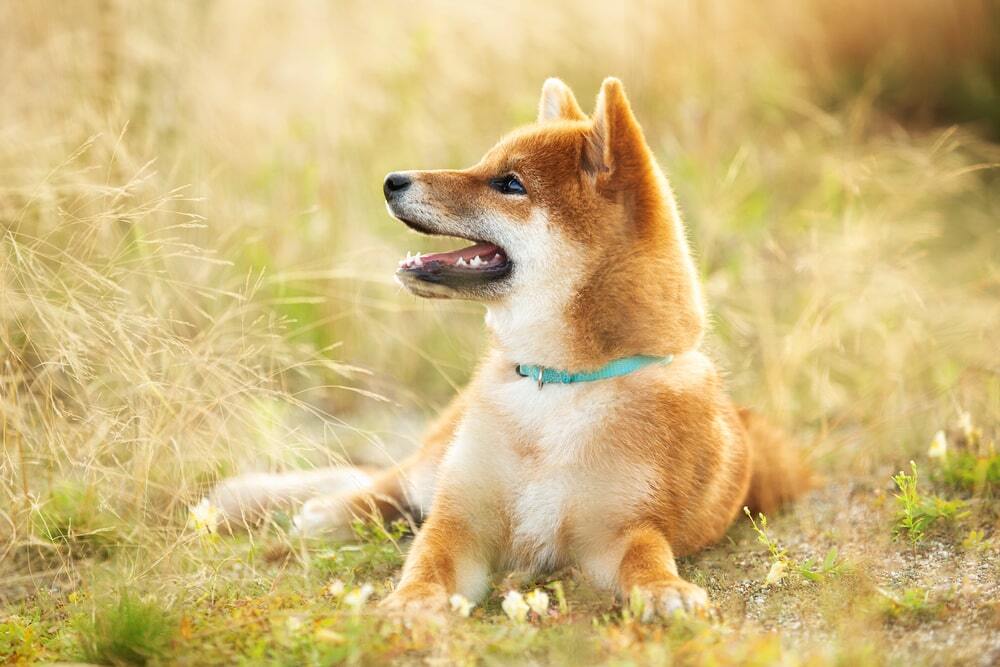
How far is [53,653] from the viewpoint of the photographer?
2834mm

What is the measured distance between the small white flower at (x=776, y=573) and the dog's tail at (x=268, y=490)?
1335mm

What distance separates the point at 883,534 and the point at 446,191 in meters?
1.84

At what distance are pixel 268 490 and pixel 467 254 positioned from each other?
1074 mm

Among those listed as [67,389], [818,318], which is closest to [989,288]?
[818,318]

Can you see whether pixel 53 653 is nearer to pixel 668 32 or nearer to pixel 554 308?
pixel 554 308

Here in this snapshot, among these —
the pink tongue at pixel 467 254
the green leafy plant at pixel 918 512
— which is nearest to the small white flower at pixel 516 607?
the pink tongue at pixel 467 254

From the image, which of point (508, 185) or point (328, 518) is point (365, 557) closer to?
point (328, 518)

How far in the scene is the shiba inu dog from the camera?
A: 3234mm

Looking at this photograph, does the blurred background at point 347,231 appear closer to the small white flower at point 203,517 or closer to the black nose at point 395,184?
the small white flower at point 203,517

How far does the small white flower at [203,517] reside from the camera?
3.18 m

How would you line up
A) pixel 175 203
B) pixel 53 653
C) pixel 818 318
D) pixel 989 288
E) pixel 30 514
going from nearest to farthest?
pixel 53 653, pixel 30 514, pixel 175 203, pixel 818 318, pixel 989 288

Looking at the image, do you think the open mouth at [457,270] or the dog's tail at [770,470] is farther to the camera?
the dog's tail at [770,470]

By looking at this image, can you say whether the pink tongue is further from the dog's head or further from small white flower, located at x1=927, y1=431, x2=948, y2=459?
small white flower, located at x1=927, y1=431, x2=948, y2=459

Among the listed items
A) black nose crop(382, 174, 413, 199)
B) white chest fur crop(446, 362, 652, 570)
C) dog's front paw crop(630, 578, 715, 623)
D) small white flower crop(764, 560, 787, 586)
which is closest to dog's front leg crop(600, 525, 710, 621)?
dog's front paw crop(630, 578, 715, 623)
